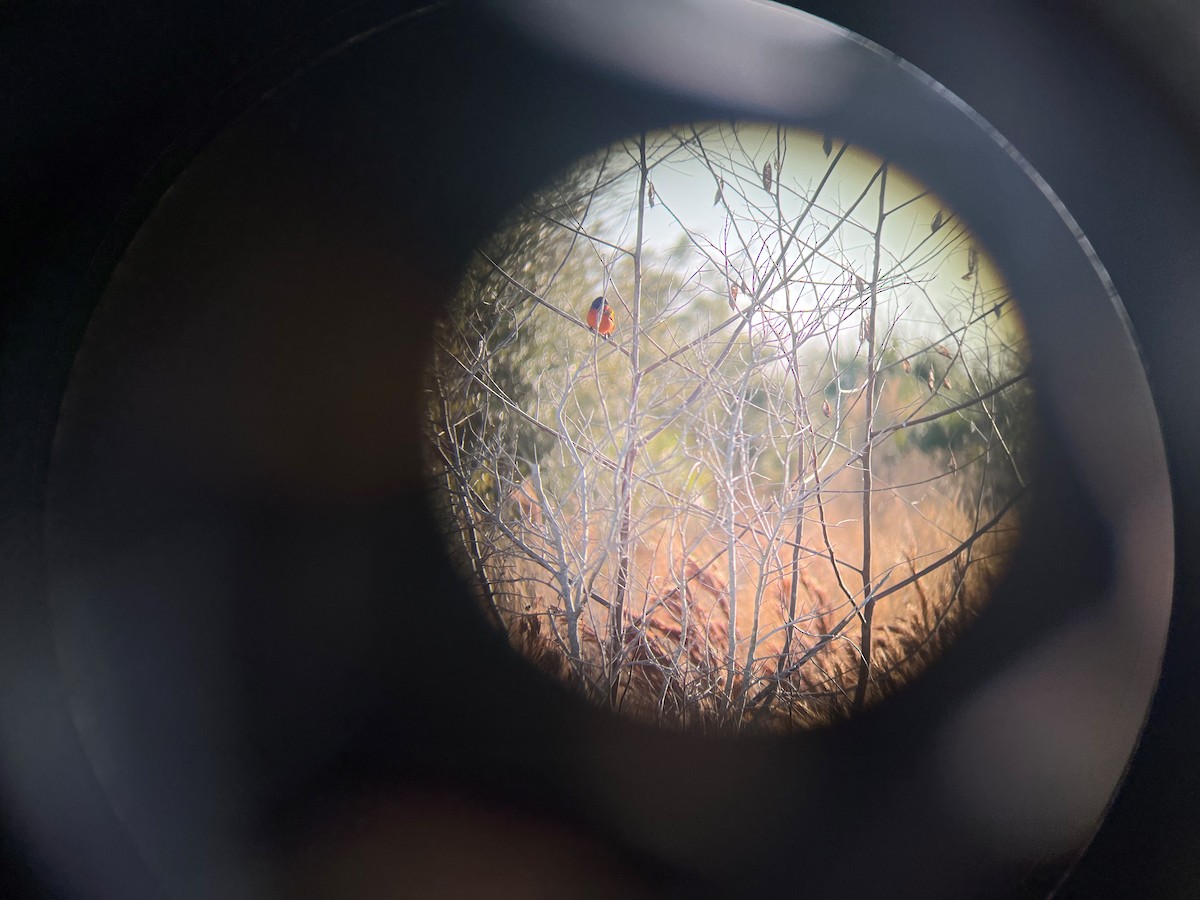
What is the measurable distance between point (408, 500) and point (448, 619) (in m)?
0.14

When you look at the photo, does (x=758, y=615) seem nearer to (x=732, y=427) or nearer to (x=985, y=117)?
(x=732, y=427)

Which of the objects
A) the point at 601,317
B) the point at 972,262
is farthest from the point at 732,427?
the point at 972,262

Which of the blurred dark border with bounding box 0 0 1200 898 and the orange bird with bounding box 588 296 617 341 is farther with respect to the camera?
the orange bird with bounding box 588 296 617 341

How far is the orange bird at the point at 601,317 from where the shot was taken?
2.62 ft

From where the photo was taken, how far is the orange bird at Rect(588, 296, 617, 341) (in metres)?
0.80

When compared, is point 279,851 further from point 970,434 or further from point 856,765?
point 970,434

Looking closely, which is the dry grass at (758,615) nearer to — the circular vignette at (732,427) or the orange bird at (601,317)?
the circular vignette at (732,427)

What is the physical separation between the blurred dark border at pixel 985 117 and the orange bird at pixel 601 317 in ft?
1.07

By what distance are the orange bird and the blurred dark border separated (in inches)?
12.9

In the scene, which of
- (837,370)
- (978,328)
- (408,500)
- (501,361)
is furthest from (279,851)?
(978,328)

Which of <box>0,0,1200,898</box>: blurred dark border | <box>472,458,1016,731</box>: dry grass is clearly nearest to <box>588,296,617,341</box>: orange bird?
<box>472,458,1016,731</box>: dry grass

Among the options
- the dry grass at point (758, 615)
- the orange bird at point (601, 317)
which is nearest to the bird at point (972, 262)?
the dry grass at point (758, 615)

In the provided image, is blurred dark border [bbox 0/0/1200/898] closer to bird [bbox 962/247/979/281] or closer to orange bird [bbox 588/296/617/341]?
bird [bbox 962/247/979/281]

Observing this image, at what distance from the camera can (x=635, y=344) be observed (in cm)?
80
